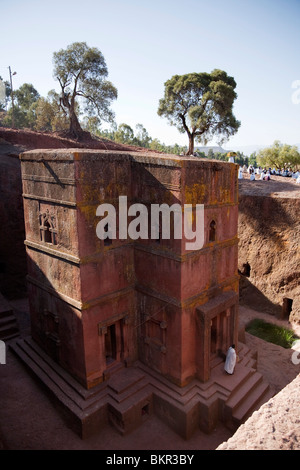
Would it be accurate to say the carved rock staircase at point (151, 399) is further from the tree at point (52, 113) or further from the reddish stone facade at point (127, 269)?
the tree at point (52, 113)

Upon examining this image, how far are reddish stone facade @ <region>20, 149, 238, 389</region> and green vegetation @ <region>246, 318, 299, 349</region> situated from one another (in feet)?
15.7

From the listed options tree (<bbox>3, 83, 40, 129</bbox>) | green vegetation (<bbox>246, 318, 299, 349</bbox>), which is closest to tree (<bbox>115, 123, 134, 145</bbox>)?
tree (<bbox>3, 83, 40, 129</bbox>)

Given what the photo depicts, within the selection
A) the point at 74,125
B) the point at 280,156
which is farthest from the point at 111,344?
the point at 280,156

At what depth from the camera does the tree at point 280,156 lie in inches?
1742

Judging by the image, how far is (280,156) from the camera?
44625 millimetres

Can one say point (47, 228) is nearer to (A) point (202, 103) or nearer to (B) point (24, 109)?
(A) point (202, 103)

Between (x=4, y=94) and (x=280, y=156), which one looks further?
(x=4, y=94)

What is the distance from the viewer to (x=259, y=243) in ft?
54.3

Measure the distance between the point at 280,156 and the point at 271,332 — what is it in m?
35.6

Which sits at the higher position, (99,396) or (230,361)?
(230,361)

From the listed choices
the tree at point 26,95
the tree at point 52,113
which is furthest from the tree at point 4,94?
the tree at point 52,113

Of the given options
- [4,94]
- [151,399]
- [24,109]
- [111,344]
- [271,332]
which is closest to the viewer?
[151,399]

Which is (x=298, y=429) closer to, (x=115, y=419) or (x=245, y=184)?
(x=115, y=419)

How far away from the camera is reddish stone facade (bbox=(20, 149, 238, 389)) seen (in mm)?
8461
